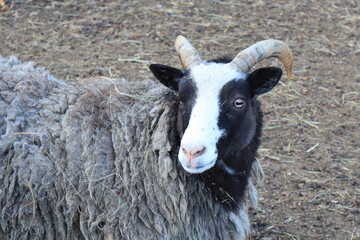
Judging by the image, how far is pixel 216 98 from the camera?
13.8 ft

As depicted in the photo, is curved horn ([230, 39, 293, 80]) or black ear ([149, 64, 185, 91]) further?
black ear ([149, 64, 185, 91])

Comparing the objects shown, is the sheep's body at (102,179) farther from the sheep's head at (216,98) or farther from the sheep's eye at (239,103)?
the sheep's eye at (239,103)

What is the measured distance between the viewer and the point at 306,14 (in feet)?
33.2

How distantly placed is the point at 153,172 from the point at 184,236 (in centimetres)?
67

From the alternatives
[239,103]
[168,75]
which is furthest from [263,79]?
[168,75]

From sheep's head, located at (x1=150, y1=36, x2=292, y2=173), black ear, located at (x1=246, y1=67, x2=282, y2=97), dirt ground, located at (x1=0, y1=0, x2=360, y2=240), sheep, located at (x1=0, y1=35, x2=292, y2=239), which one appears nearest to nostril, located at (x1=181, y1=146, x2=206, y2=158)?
sheep's head, located at (x1=150, y1=36, x2=292, y2=173)

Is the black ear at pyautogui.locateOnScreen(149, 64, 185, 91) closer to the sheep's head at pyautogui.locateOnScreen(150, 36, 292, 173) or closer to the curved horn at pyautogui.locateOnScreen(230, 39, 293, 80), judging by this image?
the sheep's head at pyautogui.locateOnScreen(150, 36, 292, 173)

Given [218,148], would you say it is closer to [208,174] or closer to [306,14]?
[208,174]

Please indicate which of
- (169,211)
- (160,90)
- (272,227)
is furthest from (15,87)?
(272,227)

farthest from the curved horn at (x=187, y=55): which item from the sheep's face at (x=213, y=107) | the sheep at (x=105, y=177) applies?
the sheep at (x=105, y=177)

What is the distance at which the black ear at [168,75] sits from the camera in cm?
459

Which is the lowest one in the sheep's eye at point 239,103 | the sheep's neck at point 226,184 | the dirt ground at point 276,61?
the dirt ground at point 276,61

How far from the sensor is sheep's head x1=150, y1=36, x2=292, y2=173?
3.91m

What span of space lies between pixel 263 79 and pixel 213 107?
0.68m
